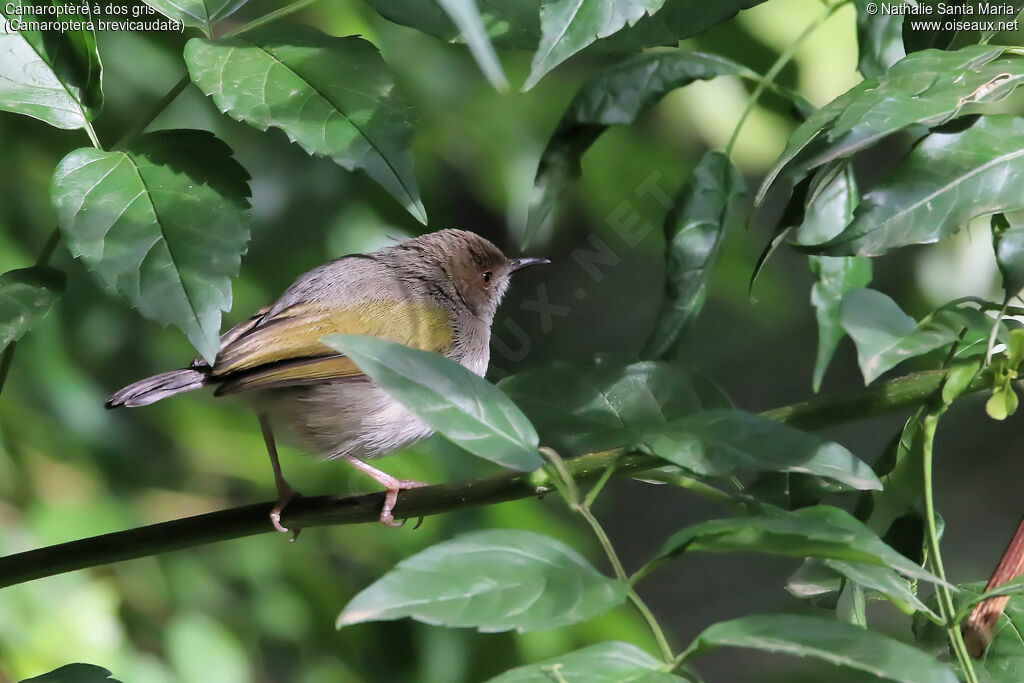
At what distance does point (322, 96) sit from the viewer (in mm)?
1628

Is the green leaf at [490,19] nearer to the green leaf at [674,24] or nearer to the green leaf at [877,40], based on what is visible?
the green leaf at [674,24]

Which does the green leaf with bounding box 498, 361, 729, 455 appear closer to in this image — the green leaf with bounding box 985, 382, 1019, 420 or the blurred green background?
the green leaf with bounding box 985, 382, 1019, 420

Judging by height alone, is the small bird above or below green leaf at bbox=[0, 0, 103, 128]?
below

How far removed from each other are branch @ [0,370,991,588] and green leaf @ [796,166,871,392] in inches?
13.9

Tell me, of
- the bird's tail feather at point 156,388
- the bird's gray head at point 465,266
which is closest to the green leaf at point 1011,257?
the bird's tail feather at point 156,388

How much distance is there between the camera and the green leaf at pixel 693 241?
6.42ft

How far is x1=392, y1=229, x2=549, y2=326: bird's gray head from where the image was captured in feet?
12.1

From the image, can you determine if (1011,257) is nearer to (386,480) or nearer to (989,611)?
(989,611)

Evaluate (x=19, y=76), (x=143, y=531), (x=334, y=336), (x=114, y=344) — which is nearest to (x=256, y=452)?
(x=114, y=344)

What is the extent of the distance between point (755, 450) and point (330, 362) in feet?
6.18

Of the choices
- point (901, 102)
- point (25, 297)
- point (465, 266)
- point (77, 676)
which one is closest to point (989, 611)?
point (901, 102)

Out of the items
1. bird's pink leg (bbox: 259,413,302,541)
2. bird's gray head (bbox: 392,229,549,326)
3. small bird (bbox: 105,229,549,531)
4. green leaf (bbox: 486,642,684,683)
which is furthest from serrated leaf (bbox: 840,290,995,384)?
bird's gray head (bbox: 392,229,549,326)

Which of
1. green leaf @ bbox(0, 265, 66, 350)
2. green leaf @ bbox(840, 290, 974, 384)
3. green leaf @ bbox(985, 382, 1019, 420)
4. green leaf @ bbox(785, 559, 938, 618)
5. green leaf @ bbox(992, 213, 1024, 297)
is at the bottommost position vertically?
green leaf @ bbox(0, 265, 66, 350)

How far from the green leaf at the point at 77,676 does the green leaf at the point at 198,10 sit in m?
1.03
